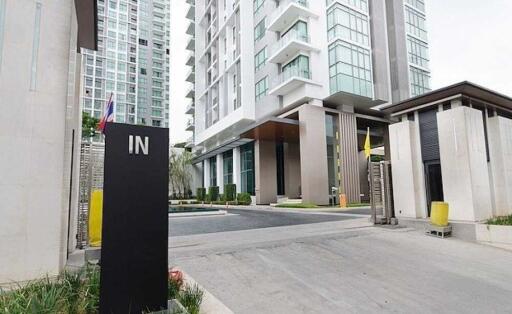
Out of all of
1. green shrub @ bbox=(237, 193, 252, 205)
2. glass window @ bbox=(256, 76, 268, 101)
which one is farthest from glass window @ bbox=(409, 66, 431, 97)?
green shrub @ bbox=(237, 193, 252, 205)

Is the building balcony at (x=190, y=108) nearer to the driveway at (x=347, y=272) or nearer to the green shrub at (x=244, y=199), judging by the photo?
the green shrub at (x=244, y=199)

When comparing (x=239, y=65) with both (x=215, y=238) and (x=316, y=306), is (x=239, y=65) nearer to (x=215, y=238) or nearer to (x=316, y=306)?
(x=215, y=238)

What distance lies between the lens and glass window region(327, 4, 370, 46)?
1064 inches

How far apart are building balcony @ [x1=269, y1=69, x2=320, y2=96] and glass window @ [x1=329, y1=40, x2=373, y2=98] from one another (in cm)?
201

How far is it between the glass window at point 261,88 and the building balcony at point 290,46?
248 centimetres

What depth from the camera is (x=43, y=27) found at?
554cm

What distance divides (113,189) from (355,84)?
87.4 feet

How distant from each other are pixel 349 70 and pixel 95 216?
2485cm

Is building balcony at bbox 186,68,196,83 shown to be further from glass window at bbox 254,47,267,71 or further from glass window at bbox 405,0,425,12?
glass window at bbox 405,0,425,12

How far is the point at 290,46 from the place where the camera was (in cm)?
2711

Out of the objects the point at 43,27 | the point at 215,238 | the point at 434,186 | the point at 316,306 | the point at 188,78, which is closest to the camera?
the point at 316,306

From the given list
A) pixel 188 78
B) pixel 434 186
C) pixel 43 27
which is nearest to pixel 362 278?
pixel 43 27

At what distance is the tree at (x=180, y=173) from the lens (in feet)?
165

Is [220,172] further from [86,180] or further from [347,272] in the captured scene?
[347,272]
